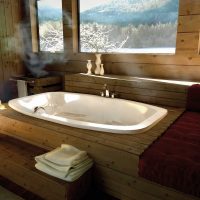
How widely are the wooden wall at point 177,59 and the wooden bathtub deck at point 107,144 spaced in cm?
68

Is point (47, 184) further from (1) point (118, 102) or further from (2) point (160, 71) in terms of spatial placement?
(2) point (160, 71)

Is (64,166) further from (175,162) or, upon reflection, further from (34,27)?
(34,27)

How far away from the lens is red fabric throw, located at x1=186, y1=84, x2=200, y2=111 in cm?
227

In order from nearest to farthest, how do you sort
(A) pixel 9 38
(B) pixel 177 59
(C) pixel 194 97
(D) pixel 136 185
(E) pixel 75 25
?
1. (D) pixel 136 185
2. (C) pixel 194 97
3. (B) pixel 177 59
4. (E) pixel 75 25
5. (A) pixel 9 38

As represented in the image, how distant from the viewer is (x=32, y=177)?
1742 millimetres

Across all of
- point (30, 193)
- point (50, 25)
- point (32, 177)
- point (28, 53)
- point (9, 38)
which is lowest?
point (30, 193)

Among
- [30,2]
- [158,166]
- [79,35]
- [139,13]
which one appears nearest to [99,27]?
[79,35]

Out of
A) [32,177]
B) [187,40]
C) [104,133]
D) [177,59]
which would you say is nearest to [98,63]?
[177,59]

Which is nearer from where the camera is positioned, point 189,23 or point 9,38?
point 189,23

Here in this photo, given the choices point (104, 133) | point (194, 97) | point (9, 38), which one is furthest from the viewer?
point (9, 38)

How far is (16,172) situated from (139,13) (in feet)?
7.65

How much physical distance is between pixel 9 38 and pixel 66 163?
2983mm

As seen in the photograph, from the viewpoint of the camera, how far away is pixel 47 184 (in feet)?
5.44

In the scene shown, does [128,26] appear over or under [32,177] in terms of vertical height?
over
